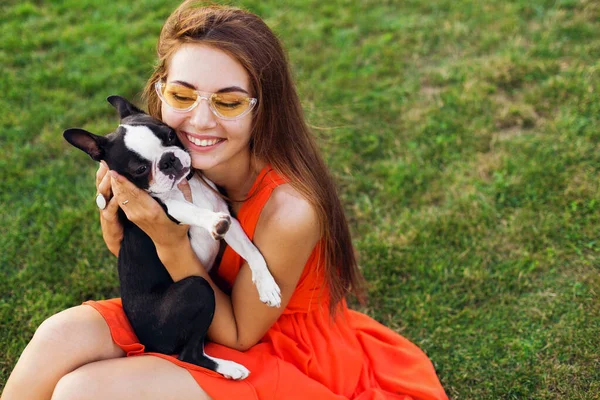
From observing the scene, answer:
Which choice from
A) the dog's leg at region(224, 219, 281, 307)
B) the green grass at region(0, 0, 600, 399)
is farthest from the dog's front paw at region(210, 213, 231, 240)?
the green grass at region(0, 0, 600, 399)

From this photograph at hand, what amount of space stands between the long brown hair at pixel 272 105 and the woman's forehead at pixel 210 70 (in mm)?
26

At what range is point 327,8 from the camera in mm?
5727

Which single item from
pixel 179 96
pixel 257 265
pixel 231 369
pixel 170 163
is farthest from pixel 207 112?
pixel 231 369

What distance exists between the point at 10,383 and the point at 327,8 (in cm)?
441

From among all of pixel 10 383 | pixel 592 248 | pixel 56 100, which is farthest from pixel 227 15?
pixel 56 100

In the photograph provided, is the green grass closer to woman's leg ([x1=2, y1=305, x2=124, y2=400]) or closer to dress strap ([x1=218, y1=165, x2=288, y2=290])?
woman's leg ([x1=2, y1=305, x2=124, y2=400])

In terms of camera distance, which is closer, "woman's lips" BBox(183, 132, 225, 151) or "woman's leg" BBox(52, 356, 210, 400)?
Result: "woman's leg" BBox(52, 356, 210, 400)

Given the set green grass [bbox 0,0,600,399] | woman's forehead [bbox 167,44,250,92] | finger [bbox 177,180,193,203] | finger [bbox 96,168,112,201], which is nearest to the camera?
woman's forehead [bbox 167,44,250,92]

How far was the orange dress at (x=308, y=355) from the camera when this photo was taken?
249 cm

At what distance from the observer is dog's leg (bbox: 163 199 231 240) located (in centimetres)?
234

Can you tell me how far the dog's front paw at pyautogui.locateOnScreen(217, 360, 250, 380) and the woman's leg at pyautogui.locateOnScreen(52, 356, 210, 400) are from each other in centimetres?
11

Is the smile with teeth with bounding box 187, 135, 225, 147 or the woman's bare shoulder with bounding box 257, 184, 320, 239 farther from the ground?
the smile with teeth with bounding box 187, 135, 225, 147

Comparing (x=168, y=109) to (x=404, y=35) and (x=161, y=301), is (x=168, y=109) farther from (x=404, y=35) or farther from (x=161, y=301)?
(x=404, y=35)

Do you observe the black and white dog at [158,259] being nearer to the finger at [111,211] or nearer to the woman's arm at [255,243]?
the woman's arm at [255,243]
